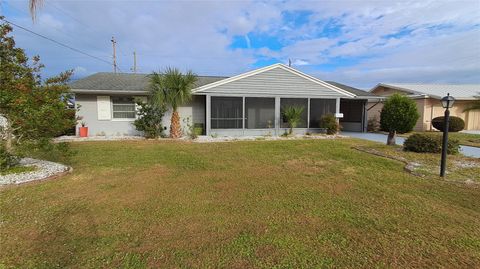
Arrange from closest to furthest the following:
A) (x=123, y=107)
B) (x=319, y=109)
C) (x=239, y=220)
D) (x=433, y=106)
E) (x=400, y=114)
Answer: (x=239, y=220), (x=400, y=114), (x=123, y=107), (x=319, y=109), (x=433, y=106)

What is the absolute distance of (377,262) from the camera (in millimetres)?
2803

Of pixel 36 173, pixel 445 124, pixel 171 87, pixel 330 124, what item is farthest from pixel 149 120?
pixel 445 124

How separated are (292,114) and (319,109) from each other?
220cm

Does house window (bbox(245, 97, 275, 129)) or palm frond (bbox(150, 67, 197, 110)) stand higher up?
palm frond (bbox(150, 67, 197, 110))

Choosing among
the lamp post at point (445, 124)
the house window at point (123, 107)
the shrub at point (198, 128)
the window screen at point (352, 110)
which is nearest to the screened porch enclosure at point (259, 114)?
the shrub at point (198, 128)

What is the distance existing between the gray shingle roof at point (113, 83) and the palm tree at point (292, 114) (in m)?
5.50

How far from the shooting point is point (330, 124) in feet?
49.1

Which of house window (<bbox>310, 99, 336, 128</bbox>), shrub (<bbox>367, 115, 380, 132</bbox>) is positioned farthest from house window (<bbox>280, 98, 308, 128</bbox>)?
shrub (<bbox>367, 115, 380, 132</bbox>)

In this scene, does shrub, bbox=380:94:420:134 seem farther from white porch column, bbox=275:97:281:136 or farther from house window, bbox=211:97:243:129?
house window, bbox=211:97:243:129

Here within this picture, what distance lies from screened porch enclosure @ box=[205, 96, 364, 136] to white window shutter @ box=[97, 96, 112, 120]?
5.11m

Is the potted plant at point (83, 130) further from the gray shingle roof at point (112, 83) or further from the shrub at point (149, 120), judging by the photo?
the shrub at point (149, 120)

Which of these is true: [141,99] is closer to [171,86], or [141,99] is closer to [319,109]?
[171,86]

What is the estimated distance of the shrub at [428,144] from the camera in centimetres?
880

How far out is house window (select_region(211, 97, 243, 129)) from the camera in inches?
563
